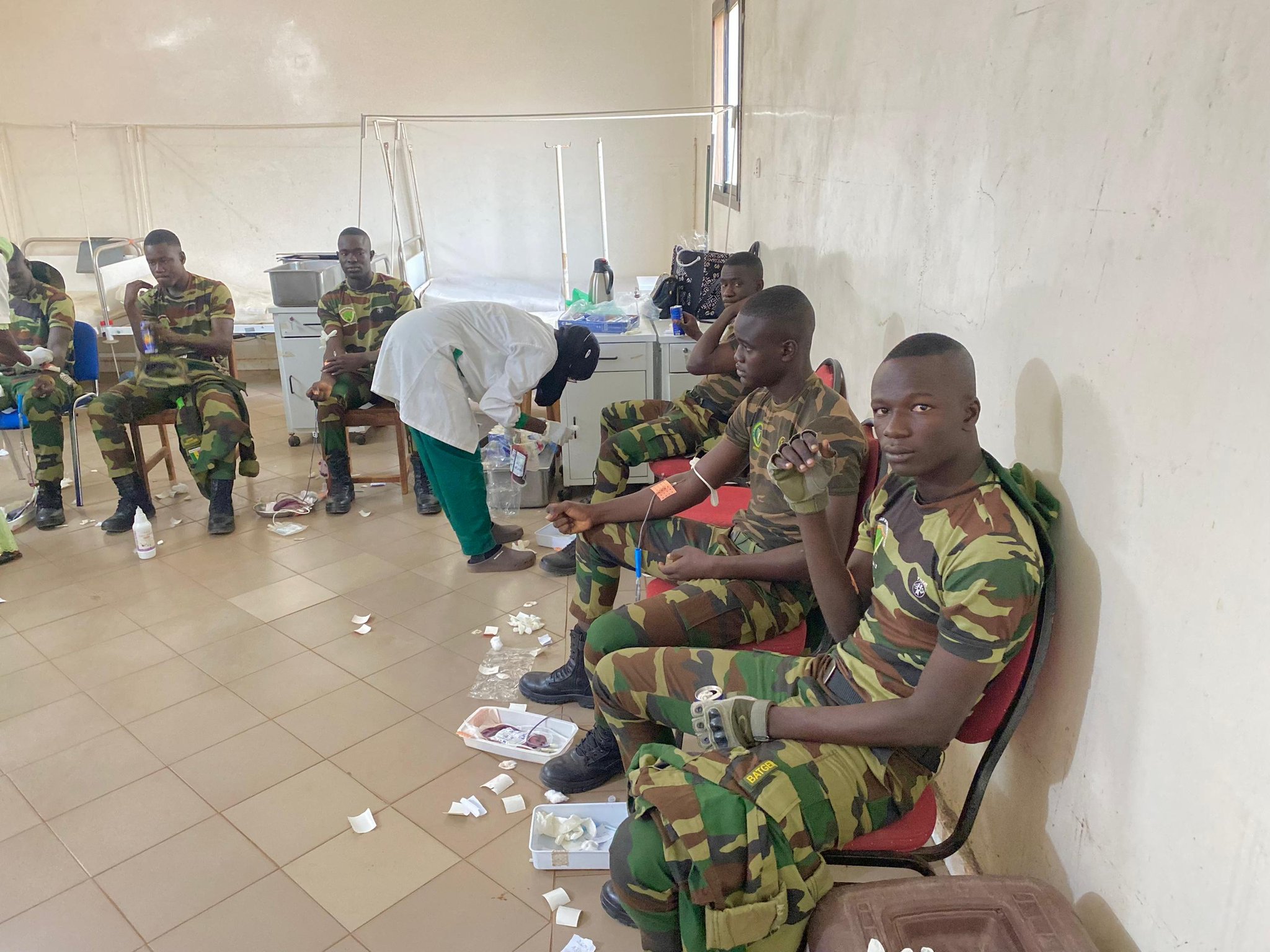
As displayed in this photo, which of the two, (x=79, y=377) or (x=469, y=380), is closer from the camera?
(x=469, y=380)

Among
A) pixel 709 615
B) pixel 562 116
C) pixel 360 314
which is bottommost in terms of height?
pixel 709 615

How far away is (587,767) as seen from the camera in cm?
221

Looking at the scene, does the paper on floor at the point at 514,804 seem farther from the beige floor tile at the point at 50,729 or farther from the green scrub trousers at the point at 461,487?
the green scrub trousers at the point at 461,487

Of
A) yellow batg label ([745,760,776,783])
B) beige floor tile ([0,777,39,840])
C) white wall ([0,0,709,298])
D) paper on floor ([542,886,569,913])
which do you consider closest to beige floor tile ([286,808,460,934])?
paper on floor ([542,886,569,913])

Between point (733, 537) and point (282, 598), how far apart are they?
79.4 inches

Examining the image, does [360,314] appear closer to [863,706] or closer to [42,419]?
[42,419]

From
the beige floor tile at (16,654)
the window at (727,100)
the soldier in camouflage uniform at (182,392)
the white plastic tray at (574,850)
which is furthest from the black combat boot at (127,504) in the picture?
the window at (727,100)

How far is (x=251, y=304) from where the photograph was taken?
6.84m

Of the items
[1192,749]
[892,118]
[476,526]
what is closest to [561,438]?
[476,526]

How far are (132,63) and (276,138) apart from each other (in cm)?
112

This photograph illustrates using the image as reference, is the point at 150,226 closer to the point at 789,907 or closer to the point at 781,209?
the point at 781,209

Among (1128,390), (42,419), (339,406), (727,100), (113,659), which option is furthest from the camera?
(727,100)

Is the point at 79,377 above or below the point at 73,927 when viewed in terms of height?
above

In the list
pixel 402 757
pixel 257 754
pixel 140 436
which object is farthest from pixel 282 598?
pixel 140 436
